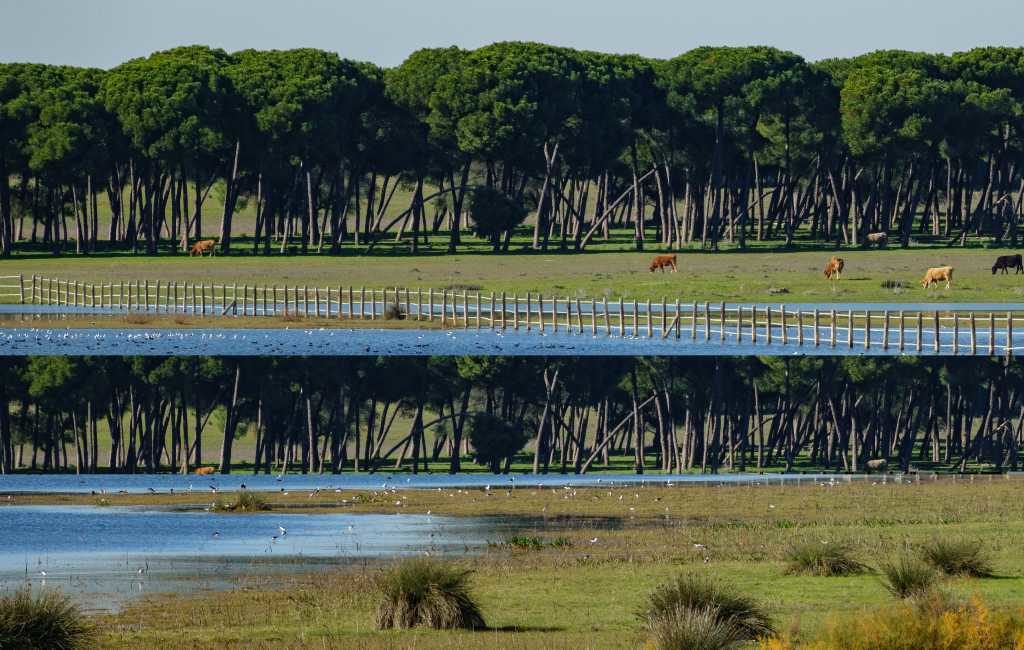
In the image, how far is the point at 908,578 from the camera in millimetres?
20281

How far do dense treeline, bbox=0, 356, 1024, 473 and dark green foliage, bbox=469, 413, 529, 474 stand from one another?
8 cm

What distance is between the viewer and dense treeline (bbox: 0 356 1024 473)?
49.9 metres

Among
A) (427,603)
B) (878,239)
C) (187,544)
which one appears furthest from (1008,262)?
(427,603)

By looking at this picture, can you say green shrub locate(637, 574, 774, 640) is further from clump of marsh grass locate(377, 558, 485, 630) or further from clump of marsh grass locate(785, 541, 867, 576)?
clump of marsh grass locate(785, 541, 867, 576)

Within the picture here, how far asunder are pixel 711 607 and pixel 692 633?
1330 millimetres

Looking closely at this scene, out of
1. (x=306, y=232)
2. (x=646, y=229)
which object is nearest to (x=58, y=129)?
(x=306, y=232)

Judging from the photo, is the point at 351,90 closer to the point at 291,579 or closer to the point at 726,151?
the point at 726,151

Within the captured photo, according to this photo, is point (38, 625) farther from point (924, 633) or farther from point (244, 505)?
point (244, 505)

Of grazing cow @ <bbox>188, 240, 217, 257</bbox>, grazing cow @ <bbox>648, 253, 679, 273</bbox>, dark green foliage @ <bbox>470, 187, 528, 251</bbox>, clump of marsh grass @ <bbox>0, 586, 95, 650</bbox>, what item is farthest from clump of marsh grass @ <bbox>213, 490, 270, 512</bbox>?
dark green foliage @ <bbox>470, 187, 528, 251</bbox>

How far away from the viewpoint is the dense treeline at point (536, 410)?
49938 mm

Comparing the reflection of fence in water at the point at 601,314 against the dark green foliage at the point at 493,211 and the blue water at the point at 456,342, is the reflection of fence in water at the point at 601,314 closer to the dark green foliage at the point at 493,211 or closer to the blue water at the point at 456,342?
the blue water at the point at 456,342

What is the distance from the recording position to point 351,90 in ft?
424

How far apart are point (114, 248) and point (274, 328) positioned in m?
53.8

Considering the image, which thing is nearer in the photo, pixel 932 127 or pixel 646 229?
pixel 932 127
